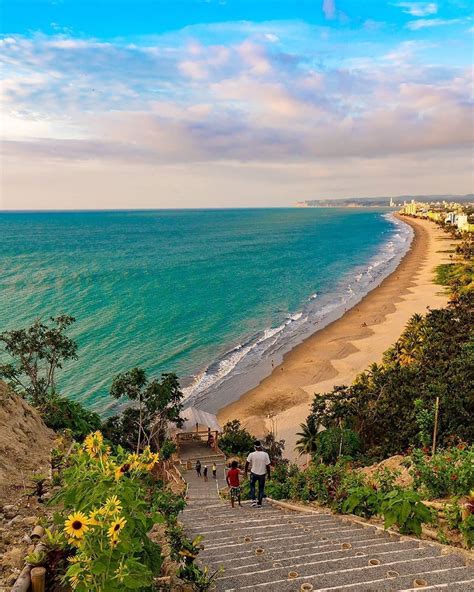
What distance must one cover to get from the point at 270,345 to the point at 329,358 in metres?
6.48

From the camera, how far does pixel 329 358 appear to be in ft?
133

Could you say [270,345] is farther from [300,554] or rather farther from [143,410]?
[300,554]

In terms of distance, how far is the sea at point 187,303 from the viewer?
3831 centimetres

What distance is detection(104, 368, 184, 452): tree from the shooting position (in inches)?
878

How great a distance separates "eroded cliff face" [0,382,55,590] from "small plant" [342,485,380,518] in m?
5.49

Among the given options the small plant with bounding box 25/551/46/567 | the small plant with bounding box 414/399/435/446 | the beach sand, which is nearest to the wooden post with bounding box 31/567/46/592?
the small plant with bounding box 25/551/46/567

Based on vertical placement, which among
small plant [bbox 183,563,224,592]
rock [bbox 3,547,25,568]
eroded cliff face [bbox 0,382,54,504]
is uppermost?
small plant [bbox 183,563,224,592]

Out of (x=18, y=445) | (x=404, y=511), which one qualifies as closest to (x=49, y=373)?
(x=18, y=445)

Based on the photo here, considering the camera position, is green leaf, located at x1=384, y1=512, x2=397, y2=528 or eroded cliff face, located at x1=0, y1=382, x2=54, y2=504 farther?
eroded cliff face, located at x1=0, y1=382, x2=54, y2=504

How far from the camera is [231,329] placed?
49656 mm

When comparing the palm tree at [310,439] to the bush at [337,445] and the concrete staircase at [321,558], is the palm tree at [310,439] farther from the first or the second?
the concrete staircase at [321,558]

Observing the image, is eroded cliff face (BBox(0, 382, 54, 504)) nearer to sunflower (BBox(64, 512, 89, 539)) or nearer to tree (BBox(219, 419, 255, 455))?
sunflower (BBox(64, 512, 89, 539))

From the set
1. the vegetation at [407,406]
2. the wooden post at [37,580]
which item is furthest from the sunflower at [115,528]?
the vegetation at [407,406]

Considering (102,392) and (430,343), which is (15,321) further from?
(430,343)
